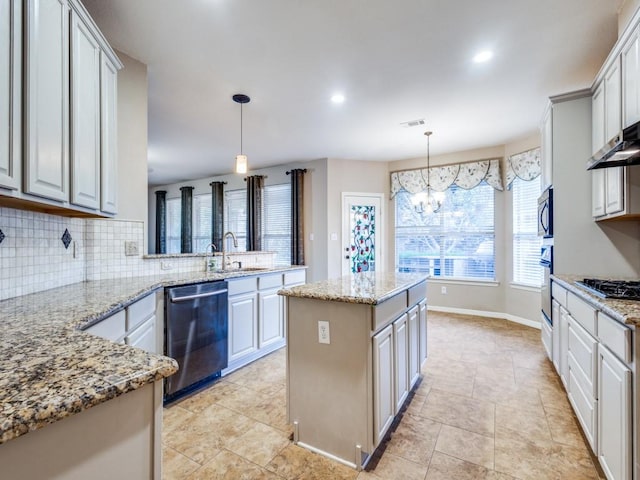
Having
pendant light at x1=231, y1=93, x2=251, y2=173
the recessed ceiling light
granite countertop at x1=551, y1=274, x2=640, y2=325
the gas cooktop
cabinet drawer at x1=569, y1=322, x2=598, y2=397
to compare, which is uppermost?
the recessed ceiling light

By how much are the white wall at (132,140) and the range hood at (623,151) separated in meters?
3.18

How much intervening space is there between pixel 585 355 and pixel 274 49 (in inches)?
115

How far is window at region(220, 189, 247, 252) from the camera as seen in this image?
6598 millimetres

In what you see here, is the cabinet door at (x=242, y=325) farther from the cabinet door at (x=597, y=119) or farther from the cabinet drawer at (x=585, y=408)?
the cabinet door at (x=597, y=119)

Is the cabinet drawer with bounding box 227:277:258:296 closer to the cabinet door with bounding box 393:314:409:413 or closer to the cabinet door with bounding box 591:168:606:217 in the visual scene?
the cabinet door with bounding box 393:314:409:413

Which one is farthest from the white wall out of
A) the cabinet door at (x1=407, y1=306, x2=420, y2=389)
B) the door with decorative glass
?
the door with decorative glass

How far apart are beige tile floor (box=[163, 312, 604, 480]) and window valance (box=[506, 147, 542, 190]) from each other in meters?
2.55

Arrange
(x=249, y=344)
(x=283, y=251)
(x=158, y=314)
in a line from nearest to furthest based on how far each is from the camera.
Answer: (x=158, y=314) < (x=249, y=344) < (x=283, y=251)

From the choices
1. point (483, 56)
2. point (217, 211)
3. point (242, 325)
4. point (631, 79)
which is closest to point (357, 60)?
point (483, 56)

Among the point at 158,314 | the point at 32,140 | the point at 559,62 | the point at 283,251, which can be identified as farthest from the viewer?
the point at 283,251

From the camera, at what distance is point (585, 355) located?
6.08 feet

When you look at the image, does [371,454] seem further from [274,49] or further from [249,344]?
[274,49]

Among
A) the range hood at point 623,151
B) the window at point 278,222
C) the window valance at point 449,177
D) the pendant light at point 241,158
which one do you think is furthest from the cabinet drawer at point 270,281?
the window valance at point 449,177

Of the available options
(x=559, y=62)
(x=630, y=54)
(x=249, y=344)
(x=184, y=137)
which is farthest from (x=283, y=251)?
(x=630, y=54)
